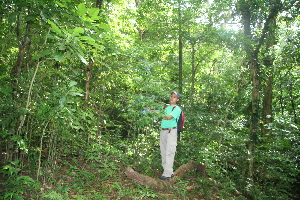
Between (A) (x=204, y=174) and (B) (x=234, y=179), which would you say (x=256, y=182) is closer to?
(B) (x=234, y=179)

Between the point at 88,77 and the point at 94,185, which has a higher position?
the point at 88,77

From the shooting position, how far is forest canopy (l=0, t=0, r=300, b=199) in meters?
2.56

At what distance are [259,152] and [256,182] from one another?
36.1 inches

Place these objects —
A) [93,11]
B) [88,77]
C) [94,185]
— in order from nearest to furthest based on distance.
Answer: [93,11], [94,185], [88,77]

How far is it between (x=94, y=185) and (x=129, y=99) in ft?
5.41

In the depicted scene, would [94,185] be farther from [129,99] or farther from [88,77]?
[88,77]

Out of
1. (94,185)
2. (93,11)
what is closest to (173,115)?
(94,185)

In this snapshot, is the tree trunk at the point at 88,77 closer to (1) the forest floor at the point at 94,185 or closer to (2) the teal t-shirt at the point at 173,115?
(1) the forest floor at the point at 94,185

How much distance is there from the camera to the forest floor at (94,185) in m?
2.87

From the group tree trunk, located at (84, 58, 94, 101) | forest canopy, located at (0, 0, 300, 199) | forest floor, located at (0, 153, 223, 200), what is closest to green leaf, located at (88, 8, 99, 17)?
forest canopy, located at (0, 0, 300, 199)

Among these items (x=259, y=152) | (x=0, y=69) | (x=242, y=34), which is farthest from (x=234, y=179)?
(x=0, y=69)

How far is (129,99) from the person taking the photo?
421 cm

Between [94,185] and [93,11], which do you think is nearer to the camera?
[93,11]

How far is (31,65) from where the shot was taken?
3391 millimetres
